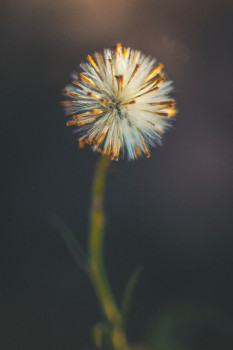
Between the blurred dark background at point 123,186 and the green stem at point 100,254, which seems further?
the blurred dark background at point 123,186

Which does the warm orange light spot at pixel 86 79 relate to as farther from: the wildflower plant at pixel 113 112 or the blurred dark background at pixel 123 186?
the blurred dark background at pixel 123 186

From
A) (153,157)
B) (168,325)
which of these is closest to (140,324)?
(168,325)

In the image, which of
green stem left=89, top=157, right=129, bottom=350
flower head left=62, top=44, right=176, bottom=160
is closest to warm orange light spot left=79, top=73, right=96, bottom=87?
flower head left=62, top=44, right=176, bottom=160

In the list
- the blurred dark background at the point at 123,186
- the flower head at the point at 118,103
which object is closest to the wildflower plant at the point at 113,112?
the flower head at the point at 118,103

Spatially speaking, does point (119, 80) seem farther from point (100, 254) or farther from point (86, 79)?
point (100, 254)

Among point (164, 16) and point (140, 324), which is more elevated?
point (164, 16)

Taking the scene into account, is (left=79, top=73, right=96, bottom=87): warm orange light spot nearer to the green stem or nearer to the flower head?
the flower head

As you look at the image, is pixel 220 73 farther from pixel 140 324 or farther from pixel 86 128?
pixel 140 324
